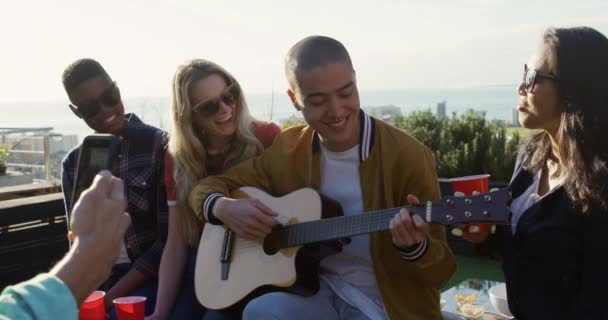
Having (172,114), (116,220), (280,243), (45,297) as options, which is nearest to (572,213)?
(280,243)

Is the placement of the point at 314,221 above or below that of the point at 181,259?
above

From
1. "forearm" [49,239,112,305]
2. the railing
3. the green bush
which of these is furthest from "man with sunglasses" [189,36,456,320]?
the railing

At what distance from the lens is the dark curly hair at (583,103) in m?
2.01

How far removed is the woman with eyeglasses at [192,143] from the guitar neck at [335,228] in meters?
0.55

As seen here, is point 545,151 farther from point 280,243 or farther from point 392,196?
point 280,243

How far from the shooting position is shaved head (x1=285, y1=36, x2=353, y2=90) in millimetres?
2416

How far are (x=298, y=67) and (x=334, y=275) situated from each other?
0.83 m

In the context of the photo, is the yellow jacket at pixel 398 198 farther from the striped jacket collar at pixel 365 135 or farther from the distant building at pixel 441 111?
the distant building at pixel 441 111

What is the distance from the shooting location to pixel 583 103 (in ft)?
6.62

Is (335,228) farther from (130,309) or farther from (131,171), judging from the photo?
(131,171)

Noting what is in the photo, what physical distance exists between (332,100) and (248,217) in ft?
2.01

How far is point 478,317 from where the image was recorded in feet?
9.77

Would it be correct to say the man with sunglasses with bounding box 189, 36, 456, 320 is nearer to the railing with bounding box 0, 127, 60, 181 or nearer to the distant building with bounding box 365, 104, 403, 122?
the distant building with bounding box 365, 104, 403, 122

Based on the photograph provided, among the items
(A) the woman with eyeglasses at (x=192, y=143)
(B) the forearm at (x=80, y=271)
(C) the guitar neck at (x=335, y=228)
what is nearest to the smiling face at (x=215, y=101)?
(A) the woman with eyeglasses at (x=192, y=143)
